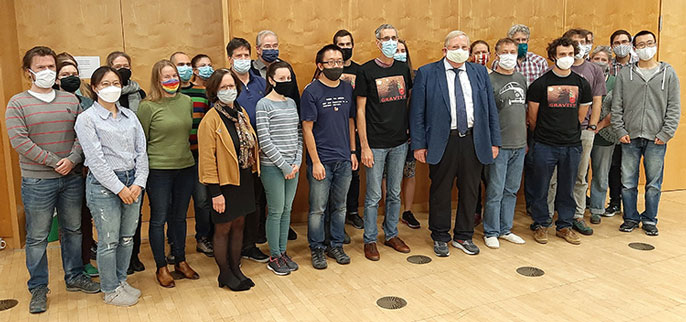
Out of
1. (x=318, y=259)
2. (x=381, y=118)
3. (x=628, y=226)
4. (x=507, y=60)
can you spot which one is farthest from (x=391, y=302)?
(x=628, y=226)

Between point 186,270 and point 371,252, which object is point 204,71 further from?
point 371,252

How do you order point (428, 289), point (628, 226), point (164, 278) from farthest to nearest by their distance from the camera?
point (628, 226) → point (164, 278) → point (428, 289)

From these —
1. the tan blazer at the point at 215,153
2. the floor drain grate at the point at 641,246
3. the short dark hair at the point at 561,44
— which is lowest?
the floor drain grate at the point at 641,246

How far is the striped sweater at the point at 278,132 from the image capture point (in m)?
3.76

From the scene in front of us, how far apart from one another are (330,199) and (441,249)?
99 cm

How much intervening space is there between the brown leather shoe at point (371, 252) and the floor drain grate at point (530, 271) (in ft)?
3.52

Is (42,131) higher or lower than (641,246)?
higher

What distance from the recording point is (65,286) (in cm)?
385

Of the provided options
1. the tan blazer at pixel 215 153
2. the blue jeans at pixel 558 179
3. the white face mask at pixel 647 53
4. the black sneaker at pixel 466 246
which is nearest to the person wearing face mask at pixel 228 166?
the tan blazer at pixel 215 153

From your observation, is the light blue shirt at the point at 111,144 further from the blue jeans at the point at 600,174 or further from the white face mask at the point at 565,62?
the blue jeans at the point at 600,174

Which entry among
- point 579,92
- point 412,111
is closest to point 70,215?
point 412,111

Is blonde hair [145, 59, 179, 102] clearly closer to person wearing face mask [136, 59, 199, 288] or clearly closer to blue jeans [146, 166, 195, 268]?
person wearing face mask [136, 59, 199, 288]

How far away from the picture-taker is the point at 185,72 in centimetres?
406

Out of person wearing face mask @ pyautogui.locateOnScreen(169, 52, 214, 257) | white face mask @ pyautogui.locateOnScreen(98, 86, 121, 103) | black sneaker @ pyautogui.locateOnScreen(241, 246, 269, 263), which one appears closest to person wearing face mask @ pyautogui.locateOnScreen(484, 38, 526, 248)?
black sneaker @ pyautogui.locateOnScreen(241, 246, 269, 263)
